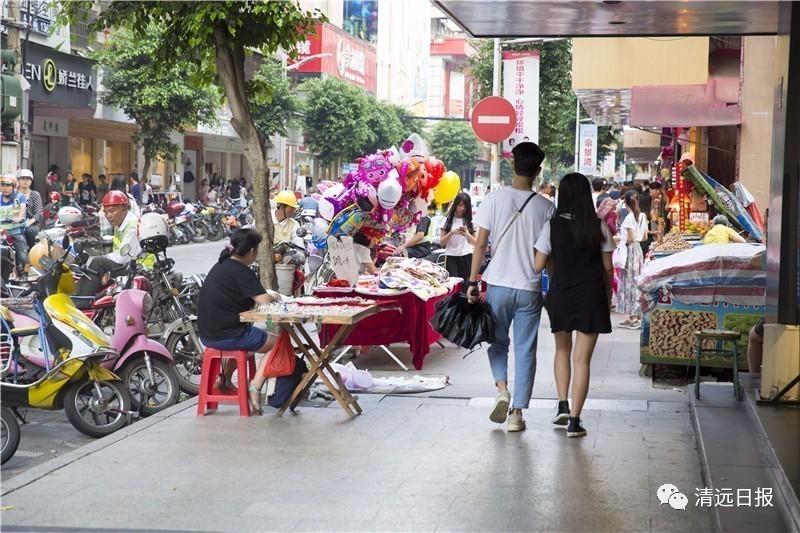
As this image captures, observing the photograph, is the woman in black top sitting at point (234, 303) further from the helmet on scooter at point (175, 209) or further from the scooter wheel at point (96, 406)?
the helmet on scooter at point (175, 209)

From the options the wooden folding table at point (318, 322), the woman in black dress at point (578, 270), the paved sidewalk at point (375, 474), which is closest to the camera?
the paved sidewalk at point (375, 474)

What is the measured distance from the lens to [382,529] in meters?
5.54

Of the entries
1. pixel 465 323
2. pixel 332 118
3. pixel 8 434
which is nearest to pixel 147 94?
pixel 332 118

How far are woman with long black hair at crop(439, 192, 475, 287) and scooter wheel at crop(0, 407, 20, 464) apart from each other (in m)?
7.34

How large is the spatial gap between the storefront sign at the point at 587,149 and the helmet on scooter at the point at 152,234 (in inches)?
1145

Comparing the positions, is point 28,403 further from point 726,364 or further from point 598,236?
point 726,364

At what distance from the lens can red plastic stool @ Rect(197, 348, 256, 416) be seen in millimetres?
8465

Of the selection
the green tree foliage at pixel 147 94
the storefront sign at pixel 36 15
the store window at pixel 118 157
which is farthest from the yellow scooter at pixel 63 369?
the store window at pixel 118 157

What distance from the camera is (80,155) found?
40.3m

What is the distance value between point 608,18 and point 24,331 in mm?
5221

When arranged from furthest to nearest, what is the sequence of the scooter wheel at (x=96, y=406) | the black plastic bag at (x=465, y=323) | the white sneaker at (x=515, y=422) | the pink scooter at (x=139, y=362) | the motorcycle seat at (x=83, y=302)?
1. the motorcycle seat at (x=83, y=302)
2. the pink scooter at (x=139, y=362)
3. the scooter wheel at (x=96, y=406)
4. the white sneaker at (x=515, y=422)
5. the black plastic bag at (x=465, y=323)

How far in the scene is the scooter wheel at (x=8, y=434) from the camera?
754cm

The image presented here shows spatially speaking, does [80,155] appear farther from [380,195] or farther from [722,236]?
[722,236]

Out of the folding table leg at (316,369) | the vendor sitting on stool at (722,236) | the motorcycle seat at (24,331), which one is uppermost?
the vendor sitting on stool at (722,236)
